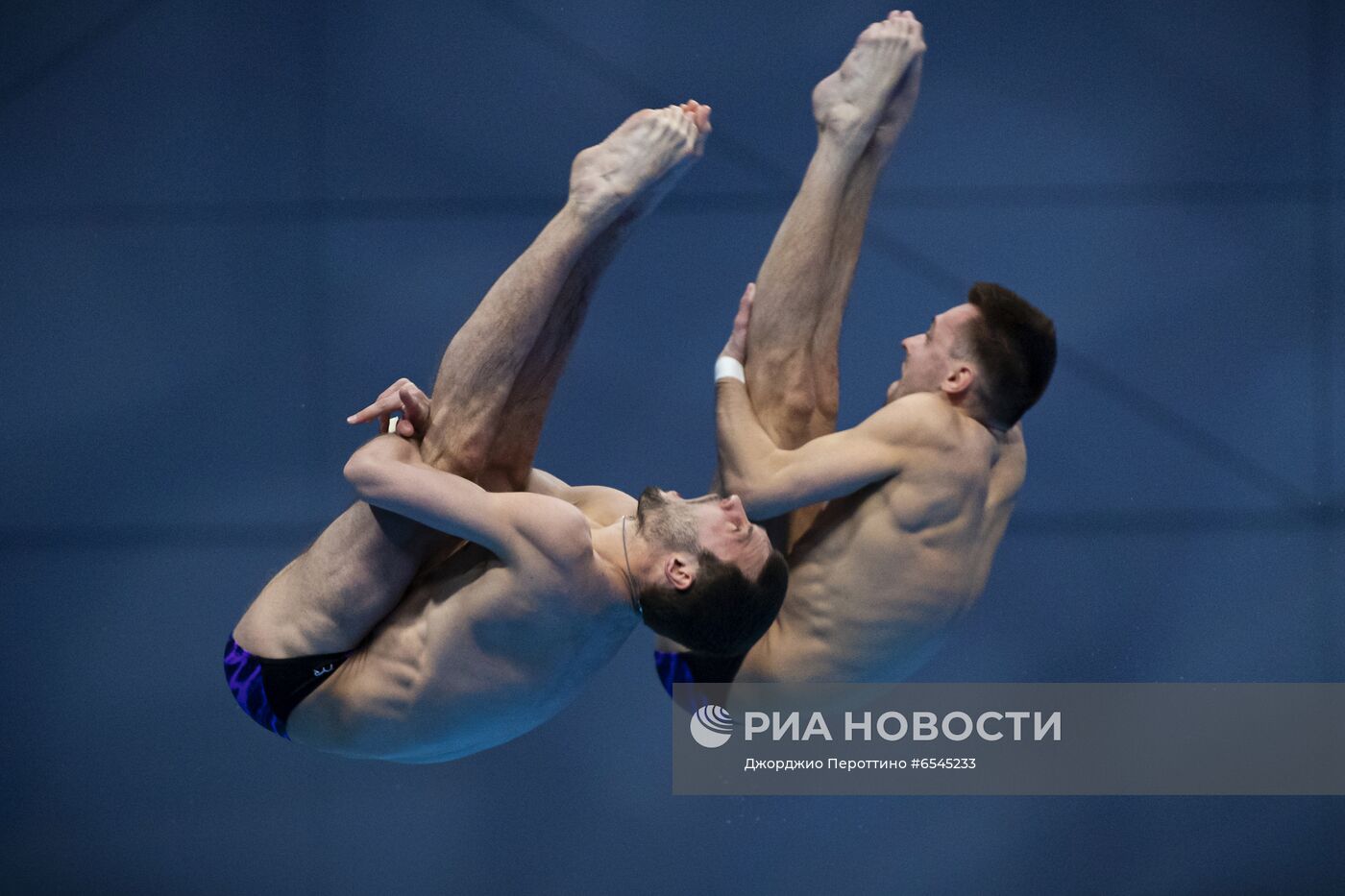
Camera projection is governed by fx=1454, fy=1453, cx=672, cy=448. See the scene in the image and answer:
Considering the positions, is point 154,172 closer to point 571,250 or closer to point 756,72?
point 756,72

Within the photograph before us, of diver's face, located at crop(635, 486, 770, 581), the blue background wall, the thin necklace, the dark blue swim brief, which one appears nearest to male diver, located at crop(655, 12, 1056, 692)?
diver's face, located at crop(635, 486, 770, 581)

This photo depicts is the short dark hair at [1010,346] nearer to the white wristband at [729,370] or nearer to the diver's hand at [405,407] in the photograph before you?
the white wristband at [729,370]

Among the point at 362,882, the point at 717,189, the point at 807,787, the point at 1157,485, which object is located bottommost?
the point at 362,882

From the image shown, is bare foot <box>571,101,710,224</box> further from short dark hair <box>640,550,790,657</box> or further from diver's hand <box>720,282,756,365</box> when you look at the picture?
short dark hair <box>640,550,790,657</box>

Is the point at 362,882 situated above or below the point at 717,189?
below

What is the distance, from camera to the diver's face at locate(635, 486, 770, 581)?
274cm

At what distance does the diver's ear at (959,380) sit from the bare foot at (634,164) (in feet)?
2.31

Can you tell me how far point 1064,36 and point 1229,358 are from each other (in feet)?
4.16

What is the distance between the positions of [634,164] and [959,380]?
32.0 inches

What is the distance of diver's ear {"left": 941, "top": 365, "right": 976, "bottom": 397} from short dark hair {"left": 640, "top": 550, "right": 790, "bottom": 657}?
549 millimetres

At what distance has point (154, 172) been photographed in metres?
5.23

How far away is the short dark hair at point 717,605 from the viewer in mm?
2725

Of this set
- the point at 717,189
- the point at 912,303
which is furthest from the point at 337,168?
the point at 912,303

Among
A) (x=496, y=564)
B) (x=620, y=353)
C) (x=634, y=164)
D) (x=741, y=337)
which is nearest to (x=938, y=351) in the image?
(x=741, y=337)
